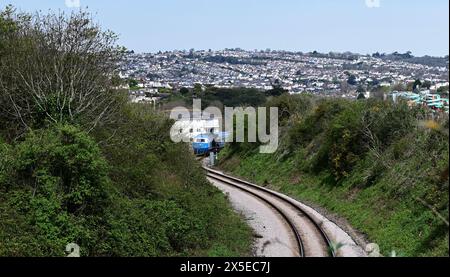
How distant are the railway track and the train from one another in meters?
20.4

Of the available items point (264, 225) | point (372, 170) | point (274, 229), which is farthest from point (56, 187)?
point (372, 170)

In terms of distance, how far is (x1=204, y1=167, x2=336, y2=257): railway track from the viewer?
18.3 metres

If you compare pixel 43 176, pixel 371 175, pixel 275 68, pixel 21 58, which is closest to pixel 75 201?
pixel 43 176

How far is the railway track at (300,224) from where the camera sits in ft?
60.2

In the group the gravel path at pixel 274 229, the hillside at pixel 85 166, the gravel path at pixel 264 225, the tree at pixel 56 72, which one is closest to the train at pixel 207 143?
the gravel path at pixel 264 225

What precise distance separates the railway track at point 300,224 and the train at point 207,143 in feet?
A: 67.0

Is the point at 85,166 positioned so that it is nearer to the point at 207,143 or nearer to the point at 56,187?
the point at 56,187

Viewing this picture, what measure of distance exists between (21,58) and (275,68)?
453ft

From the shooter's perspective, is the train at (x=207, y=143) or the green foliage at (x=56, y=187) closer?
the green foliage at (x=56, y=187)

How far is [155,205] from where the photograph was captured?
60.6 feet

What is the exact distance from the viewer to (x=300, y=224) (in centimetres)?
2245

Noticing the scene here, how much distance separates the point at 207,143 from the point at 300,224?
33.3m

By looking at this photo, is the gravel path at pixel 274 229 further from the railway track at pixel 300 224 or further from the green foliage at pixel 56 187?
the green foliage at pixel 56 187
